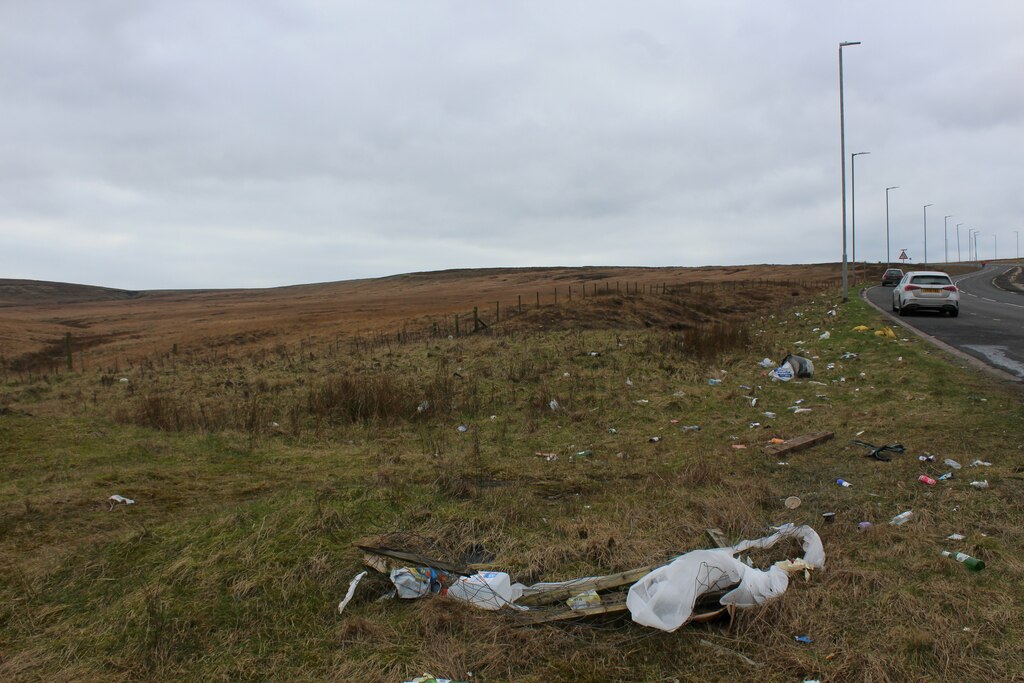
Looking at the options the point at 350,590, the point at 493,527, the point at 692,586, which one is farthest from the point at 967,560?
the point at 350,590

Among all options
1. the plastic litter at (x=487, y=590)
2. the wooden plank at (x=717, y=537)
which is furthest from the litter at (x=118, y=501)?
the wooden plank at (x=717, y=537)

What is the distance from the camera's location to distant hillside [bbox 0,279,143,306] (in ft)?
368

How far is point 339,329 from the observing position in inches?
1228

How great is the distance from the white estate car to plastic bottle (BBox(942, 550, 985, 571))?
19.1m

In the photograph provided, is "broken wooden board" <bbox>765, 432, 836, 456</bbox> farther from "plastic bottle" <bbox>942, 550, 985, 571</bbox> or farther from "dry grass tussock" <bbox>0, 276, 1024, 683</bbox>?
"plastic bottle" <bbox>942, 550, 985, 571</bbox>

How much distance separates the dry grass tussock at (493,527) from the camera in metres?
3.24

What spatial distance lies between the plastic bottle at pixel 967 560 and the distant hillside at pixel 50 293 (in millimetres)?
130363

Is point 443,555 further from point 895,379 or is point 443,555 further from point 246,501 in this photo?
point 895,379

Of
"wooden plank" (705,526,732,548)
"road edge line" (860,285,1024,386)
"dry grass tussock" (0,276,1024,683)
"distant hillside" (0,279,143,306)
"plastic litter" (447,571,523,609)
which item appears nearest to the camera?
"dry grass tussock" (0,276,1024,683)

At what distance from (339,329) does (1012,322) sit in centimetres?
2578

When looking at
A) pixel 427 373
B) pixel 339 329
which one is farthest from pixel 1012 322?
pixel 339 329

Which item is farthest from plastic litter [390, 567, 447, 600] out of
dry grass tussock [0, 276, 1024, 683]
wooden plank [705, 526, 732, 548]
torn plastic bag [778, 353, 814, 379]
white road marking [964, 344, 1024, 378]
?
white road marking [964, 344, 1024, 378]

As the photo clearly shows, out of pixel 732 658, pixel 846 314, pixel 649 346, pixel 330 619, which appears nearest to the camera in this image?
pixel 732 658

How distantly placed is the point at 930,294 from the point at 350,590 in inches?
846
